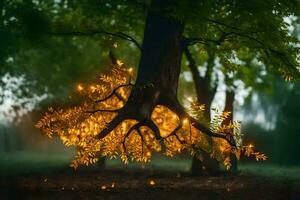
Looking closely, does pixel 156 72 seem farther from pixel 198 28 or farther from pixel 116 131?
pixel 116 131

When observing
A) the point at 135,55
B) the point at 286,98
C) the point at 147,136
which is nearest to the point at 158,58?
the point at 147,136

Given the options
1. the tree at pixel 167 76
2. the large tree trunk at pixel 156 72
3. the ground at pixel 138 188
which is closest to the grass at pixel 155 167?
the ground at pixel 138 188

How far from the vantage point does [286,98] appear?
3741 cm

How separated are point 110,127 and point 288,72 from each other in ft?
20.9

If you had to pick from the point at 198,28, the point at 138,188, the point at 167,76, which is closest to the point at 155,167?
the point at 138,188

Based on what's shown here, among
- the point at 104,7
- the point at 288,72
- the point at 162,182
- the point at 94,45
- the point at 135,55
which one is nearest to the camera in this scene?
the point at 288,72

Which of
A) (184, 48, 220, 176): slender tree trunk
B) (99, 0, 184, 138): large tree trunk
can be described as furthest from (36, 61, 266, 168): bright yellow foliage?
(184, 48, 220, 176): slender tree trunk

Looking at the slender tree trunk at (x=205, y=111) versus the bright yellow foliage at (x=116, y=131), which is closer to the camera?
the bright yellow foliage at (x=116, y=131)

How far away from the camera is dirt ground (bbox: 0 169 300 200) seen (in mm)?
15781

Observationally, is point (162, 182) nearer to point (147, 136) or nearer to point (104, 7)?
point (147, 136)

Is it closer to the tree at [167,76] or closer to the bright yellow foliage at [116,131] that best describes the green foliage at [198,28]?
the tree at [167,76]

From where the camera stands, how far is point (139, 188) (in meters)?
17.8

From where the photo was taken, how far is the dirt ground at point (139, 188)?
15781 mm

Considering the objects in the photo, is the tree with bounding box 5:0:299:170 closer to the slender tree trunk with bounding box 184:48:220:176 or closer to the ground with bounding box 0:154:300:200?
the ground with bounding box 0:154:300:200
